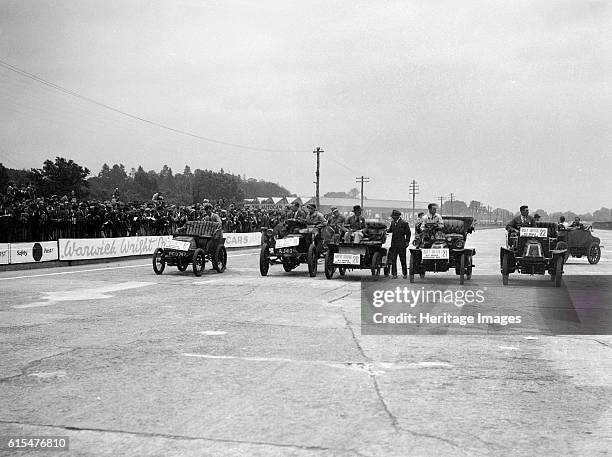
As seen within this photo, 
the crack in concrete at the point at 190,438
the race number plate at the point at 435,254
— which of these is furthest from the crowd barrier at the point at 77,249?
the crack in concrete at the point at 190,438

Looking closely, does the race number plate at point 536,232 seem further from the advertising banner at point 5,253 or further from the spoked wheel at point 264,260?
the advertising banner at point 5,253

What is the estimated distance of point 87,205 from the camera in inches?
1096

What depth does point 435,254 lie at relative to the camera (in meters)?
16.5

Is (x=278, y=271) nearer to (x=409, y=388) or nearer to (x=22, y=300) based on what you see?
(x=22, y=300)

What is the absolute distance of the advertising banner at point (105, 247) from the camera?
78.1ft

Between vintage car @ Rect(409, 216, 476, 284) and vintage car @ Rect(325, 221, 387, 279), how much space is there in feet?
3.26

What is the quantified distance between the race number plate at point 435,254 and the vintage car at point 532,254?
1.43m

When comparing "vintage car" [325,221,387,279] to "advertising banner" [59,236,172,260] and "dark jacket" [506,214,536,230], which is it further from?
"advertising banner" [59,236,172,260]

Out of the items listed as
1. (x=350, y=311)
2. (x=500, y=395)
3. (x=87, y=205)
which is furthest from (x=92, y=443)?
(x=87, y=205)

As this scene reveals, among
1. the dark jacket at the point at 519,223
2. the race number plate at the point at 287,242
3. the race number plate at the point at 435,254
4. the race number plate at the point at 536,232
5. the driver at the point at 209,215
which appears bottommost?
the race number plate at the point at 435,254

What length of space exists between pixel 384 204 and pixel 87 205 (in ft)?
525

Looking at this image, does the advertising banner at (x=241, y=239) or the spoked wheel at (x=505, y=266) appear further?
the advertising banner at (x=241, y=239)

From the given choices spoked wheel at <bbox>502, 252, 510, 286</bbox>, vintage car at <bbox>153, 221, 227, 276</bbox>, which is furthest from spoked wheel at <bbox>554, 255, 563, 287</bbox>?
vintage car at <bbox>153, 221, 227, 276</bbox>

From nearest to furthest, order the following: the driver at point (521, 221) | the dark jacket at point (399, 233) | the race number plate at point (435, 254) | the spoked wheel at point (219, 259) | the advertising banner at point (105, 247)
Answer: the race number plate at point (435, 254) → the driver at point (521, 221) → the dark jacket at point (399, 233) → the spoked wheel at point (219, 259) → the advertising banner at point (105, 247)
